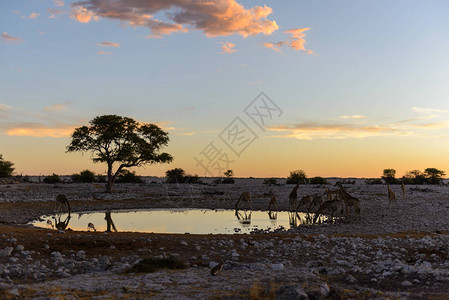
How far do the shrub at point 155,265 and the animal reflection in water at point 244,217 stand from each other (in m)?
13.0

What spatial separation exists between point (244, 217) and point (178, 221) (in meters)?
5.05

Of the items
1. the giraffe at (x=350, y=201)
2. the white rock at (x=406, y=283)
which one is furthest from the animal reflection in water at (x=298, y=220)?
the white rock at (x=406, y=283)

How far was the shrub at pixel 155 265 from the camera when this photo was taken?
1073 centimetres

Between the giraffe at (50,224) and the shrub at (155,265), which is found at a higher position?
the shrub at (155,265)

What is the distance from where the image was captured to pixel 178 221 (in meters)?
26.1

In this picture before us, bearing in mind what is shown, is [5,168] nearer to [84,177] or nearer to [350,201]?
[84,177]

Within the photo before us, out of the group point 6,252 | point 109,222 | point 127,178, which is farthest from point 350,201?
point 127,178

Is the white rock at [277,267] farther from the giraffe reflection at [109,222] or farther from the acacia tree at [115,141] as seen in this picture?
the acacia tree at [115,141]

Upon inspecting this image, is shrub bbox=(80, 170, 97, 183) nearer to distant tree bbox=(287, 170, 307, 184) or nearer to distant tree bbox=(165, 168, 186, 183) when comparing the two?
distant tree bbox=(165, 168, 186, 183)

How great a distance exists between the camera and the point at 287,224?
24688mm

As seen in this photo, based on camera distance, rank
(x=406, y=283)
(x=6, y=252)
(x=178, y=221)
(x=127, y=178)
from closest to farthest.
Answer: (x=406, y=283), (x=6, y=252), (x=178, y=221), (x=127, y=178)

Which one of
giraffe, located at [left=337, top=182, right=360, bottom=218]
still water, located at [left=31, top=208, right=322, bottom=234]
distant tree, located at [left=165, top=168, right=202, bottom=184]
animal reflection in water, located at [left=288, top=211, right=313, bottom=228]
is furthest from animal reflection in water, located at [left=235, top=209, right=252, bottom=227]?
distant tree, located at [left=165, top=168, right=202, bottom=184]

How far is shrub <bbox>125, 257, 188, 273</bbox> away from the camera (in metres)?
10.7

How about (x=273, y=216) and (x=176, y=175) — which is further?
(x=176, y=175)
